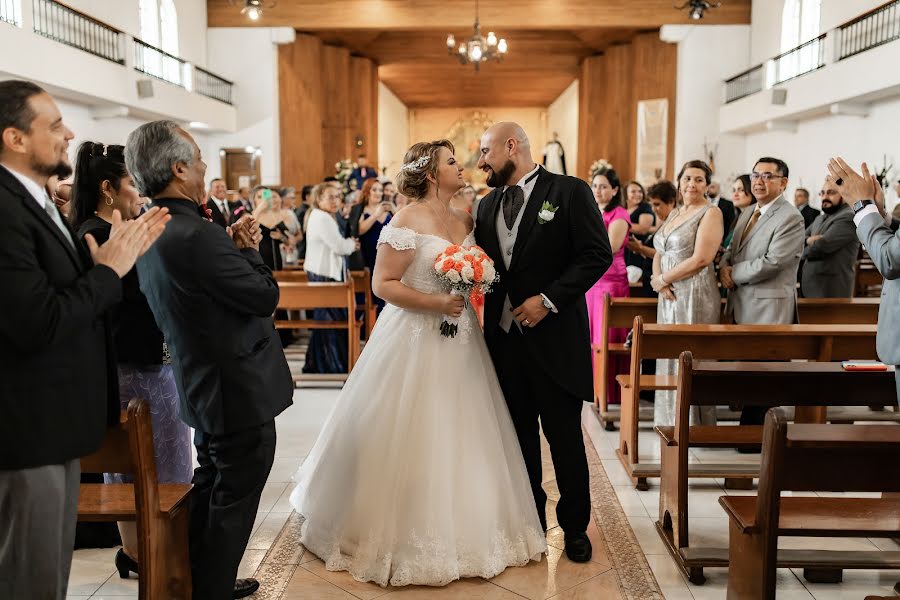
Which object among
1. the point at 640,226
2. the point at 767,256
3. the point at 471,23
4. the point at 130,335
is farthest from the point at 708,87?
the point at 130,335

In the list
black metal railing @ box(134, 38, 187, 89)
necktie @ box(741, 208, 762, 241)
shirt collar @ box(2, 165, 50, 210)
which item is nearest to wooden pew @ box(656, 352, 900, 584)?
necktie @ box(741, 208, 762, 241)

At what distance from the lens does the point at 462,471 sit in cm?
329

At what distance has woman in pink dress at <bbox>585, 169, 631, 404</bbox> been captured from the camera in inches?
243

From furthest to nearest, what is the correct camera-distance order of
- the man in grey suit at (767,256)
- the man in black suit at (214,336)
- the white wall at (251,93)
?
the white wall at (251,93) < the man in grey suit at (767,256) < the man in black suit at (214,336)

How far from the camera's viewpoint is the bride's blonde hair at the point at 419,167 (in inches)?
133

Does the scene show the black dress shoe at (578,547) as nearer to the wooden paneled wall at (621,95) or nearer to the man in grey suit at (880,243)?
the man in grey suit at (880,243)

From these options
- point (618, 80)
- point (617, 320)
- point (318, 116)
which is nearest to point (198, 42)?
point (318, 116)

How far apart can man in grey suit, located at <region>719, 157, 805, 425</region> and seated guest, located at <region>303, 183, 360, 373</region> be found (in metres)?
3.77

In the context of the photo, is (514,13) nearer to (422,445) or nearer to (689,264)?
(689,264)

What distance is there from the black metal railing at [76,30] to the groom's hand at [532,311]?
10384 millimetres

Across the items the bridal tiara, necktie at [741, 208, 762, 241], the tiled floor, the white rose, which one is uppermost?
the bridal tiara

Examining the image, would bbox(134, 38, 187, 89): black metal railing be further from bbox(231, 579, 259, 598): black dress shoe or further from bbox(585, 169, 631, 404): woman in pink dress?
bbox(231, 579, 259, 598): black dress shoe

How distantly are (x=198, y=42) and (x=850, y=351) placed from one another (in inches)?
640

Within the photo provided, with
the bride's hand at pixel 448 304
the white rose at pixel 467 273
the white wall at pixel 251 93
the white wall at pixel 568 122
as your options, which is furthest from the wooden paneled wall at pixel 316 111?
the white rose at pixel 467 273
